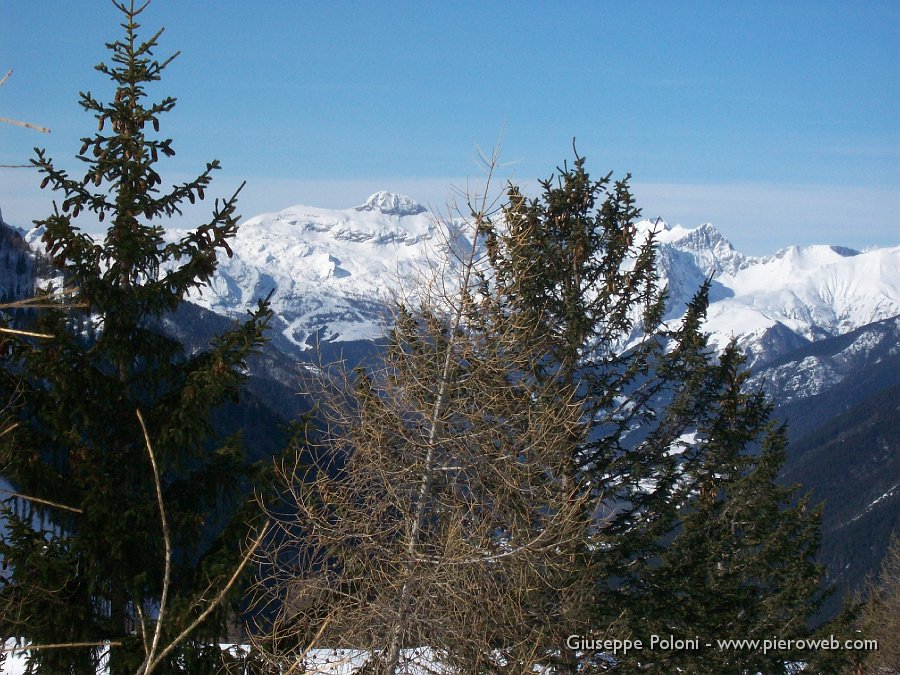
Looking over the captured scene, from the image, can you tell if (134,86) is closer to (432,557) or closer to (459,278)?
(459,278)

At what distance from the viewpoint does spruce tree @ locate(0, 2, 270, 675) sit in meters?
8.21

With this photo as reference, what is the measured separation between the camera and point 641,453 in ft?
48.9

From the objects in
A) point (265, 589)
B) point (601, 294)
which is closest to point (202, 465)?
point (265, 589)

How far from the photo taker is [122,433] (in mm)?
9164

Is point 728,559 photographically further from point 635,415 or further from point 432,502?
point 432,502

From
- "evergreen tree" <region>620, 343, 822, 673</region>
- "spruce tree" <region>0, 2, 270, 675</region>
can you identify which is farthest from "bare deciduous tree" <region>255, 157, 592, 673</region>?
"evergreen tree" <region>620, 343, 822, 673</region>

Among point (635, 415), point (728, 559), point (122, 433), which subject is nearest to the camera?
point (122, 433)

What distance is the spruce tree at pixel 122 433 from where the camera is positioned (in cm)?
821

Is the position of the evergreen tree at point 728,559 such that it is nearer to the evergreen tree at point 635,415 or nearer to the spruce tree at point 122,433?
the evergreen tree at point 635,415

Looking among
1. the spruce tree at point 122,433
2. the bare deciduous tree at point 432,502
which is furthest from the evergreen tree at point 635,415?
the spruce tree at point 122,433

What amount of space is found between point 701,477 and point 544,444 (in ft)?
22.9

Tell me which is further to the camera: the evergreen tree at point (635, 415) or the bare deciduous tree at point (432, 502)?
the evergreen tree at point (635, 415)

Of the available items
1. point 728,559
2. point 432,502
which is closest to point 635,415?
point 728,559

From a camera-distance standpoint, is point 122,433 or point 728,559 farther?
point 728,559
